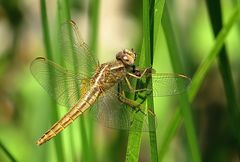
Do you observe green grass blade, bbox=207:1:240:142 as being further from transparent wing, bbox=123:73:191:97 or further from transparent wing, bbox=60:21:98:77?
transparent wing, bbox=60:21:98:77

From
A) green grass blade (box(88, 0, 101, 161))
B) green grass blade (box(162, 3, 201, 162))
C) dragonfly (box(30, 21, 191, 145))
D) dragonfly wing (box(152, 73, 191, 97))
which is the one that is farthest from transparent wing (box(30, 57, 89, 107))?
green grass blade (box(162, 3, 201, 162))

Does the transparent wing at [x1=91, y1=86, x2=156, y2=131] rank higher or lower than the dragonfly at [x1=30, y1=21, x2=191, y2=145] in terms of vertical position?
lower

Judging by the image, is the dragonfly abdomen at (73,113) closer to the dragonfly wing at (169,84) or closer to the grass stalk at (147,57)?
the dragonfly wing at (169,84)

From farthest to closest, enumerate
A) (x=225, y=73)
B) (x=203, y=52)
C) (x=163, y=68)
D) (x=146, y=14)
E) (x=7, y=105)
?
1. (x=7, y=105)
2. (x=203, y=52)
3. (x=163, y=68)
4. (x=225, y=73)
5. (x=146, y=14)

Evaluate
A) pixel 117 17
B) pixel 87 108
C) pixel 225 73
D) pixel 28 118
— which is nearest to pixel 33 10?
pixel 117 17

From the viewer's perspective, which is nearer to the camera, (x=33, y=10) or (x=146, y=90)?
(x=146, y=90)

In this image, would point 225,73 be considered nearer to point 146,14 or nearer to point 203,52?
point 146,14

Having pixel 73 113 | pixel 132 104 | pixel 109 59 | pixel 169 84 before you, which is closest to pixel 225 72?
pixel 169 84
